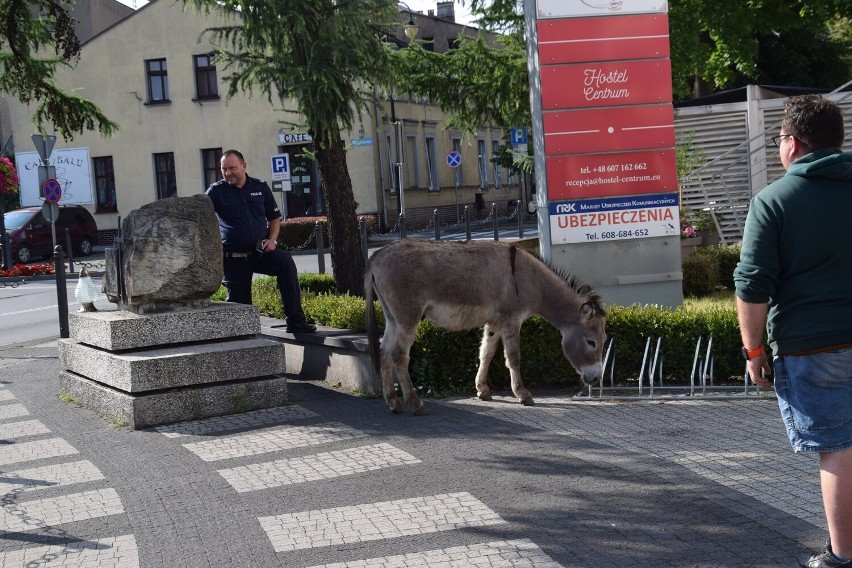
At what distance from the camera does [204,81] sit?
44125 mm

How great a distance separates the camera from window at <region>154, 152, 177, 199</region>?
45.2 meters

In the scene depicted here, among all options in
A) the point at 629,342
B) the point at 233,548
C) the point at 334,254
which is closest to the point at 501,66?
the point at 334,254

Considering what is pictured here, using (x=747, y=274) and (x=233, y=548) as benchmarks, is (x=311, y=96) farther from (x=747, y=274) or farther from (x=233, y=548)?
(x=747, y=274)

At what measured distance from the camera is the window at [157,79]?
4462 centimetres

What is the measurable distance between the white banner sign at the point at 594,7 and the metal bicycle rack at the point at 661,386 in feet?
12.5

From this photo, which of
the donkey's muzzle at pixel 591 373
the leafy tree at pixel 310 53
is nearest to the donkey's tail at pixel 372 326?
the donkey's muzzle at pixel 591 373

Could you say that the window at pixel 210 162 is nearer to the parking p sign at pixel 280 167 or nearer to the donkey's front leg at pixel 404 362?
the parking p sign at pixel 280 167

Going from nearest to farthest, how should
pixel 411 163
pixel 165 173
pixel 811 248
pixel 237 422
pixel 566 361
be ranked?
1. pixel 811 248
2. pixel 237 422
3. pixel 566 361
4. pixel 165 173
5. pixel 411 163

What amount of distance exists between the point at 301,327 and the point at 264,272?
631mm

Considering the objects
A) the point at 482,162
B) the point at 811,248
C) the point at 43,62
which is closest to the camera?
the point at 811,248

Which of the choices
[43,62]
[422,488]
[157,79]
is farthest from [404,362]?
[157,79]

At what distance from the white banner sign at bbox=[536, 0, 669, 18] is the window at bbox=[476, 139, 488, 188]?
4236 cm

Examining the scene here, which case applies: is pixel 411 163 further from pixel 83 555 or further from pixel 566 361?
pixel 83 555

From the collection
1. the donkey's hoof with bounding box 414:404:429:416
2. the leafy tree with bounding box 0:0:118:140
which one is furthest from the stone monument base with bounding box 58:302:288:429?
the leafy tree with bounding box 0:0:118:140
